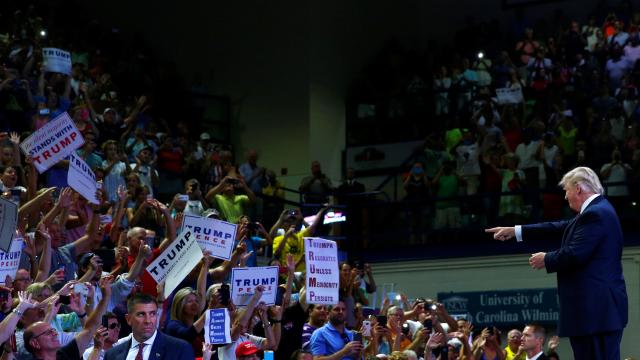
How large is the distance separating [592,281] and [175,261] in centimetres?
458

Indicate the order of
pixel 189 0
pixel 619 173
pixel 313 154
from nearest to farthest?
pixel 619 173 → pixel 313 154 → pixel 189 0

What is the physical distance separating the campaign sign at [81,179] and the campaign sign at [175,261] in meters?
2.47

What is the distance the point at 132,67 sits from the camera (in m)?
24.6

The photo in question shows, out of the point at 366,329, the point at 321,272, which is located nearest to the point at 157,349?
the point at 321,272

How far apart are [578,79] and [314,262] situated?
11692 millimetres

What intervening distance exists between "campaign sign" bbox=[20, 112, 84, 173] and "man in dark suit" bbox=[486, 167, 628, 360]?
7539 millimetres

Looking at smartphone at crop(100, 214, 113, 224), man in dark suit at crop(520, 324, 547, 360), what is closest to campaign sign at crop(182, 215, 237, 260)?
smartphone at crop(100, 214, 113, 224)

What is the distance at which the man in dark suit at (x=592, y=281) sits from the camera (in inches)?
320

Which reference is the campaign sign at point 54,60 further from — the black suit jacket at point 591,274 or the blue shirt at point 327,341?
the black suit jacket at point 591,274

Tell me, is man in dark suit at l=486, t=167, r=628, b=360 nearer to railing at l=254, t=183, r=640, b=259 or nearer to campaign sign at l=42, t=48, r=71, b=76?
campaign sign at l=42, t=48, r=71, b=76

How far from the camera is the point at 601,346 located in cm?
818

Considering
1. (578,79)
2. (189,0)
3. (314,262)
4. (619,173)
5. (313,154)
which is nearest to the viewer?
(314,262)

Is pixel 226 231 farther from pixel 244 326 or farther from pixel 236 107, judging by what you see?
pixel 236 107

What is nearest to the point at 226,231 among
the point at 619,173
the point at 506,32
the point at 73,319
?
the point at 73,319
